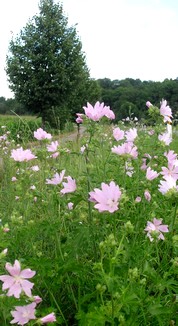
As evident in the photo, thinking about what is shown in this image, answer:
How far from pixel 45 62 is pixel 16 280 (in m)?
20.2

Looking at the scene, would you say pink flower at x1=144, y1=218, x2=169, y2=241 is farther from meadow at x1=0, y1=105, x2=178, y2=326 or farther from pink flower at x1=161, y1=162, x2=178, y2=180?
pink flower at x1=161, y1=162, x2=178, y2=180

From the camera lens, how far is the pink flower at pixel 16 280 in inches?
45.3

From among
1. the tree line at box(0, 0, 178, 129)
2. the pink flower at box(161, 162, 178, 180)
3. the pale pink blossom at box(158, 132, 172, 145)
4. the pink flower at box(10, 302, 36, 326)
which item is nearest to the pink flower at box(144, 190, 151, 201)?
the pink flower at box(161, 162, 178, 180)

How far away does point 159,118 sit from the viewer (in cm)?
202

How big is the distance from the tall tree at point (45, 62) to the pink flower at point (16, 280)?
19248 millimetres

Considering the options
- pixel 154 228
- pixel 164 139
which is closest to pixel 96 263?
pixel 154 228

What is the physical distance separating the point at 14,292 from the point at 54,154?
3.70ft

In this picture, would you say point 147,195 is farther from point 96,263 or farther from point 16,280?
point 16,280

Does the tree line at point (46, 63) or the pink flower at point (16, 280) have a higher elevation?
the tree line at point (46, 63)

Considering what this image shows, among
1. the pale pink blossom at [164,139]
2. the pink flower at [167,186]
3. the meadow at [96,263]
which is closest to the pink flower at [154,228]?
the meadow at [96,263]

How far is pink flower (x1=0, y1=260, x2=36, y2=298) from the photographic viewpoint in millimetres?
1149

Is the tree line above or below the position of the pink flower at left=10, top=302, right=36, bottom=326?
above

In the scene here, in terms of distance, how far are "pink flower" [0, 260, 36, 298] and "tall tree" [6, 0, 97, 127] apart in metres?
19.2

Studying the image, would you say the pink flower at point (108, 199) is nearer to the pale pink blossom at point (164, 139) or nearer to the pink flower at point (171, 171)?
the pink flower at point (171, 171)
